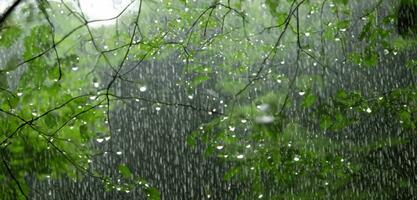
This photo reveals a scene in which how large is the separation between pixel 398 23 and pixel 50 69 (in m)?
2.21

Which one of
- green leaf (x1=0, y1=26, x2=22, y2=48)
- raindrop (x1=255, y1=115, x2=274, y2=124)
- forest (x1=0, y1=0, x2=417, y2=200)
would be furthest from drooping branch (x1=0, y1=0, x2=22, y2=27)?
raindrop (x1=255, y1=115, x2=274, y2=124)

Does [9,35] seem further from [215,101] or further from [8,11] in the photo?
[215,101]

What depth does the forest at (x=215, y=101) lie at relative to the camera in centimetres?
234

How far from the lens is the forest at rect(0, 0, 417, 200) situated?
2.34 m

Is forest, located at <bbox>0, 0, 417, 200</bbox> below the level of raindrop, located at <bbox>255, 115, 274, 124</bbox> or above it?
above

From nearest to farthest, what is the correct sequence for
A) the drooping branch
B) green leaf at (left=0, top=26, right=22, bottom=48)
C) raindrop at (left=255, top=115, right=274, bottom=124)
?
the drooping branch < green leaf at (left=0, top=26, right=22, bottom=48) < raindrop at (left=255, top=115, right=274, bottom=124)

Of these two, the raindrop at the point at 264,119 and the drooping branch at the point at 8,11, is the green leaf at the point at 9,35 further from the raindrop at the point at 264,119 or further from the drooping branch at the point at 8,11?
the raindrop at the point at 264,119

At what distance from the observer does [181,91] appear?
9930 mm

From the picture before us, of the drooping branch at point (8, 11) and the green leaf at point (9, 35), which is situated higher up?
the green leaf at point (9, 35)

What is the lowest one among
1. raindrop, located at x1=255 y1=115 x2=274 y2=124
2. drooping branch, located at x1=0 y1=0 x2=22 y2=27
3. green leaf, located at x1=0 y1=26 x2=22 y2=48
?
drooping branch, located at x1=0 y1=0 x2=22 y2=27

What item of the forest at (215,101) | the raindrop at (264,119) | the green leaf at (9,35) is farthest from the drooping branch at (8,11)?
the raindrop at (264,119)

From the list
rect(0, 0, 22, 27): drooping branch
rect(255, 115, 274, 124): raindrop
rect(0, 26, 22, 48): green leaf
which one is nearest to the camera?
rect(0, 0, 22, 27): drooping branch

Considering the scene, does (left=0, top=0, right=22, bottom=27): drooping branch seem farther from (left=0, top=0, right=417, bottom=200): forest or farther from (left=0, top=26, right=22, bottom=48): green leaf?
(left=0, top=26, right=22, bottom=48): green leaf

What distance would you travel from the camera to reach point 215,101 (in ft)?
30.5
